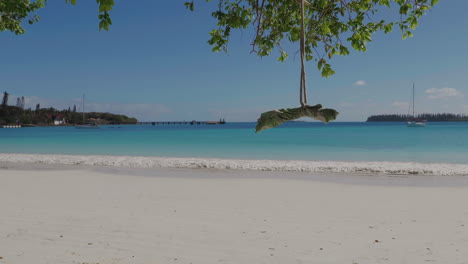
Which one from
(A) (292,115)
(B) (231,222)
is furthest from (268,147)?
(A) (292,115)

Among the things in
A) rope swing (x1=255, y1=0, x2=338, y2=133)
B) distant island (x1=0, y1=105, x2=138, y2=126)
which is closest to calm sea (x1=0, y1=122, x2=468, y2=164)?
rope swing (x1=255, y1=0, x2=338, y2=133)

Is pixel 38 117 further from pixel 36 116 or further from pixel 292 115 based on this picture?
pixel 292 115

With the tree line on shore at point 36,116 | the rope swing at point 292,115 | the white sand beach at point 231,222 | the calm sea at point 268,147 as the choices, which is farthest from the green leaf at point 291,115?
the tree line on shore at point 36,116

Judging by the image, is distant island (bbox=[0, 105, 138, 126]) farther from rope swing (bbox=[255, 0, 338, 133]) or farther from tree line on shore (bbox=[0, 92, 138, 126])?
rope swing (bbox=[255, 0, 338, 133])

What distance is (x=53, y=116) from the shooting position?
155m

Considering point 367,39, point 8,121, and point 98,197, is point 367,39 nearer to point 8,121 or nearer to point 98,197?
point 98,197

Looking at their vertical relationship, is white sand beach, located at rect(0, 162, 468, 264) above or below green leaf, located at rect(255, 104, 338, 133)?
below

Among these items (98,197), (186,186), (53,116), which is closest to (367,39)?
(98,197)

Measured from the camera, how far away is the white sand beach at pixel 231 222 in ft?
18.5

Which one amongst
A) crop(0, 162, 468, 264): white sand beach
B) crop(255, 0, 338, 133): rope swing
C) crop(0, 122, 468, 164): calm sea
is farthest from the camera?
crop(0, 122, 468, 164): calm sea

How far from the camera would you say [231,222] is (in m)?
7.46

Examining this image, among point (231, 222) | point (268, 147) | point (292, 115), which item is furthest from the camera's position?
point (268, 147)

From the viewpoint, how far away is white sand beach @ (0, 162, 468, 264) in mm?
5625

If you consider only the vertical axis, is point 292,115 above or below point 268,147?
above
